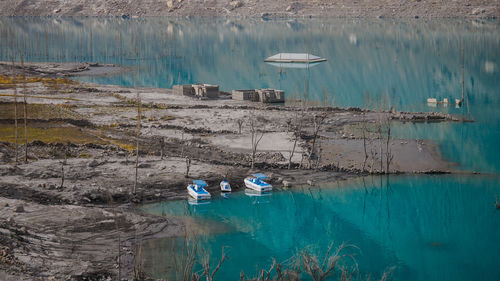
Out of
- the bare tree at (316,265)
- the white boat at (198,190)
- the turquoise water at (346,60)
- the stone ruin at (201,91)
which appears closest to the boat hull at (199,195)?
the white boat at (198,190)

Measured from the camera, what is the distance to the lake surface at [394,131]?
30.8 m

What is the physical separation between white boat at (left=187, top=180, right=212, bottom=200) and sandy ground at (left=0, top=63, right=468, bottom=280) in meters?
0.74

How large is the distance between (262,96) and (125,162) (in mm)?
25436

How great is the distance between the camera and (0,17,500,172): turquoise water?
196 ft

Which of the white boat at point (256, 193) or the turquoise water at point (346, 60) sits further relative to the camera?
the turquoise water at point (346, 60)

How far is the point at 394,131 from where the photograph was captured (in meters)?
51.3

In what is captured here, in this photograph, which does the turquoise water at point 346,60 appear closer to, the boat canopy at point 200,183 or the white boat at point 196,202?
the boat canopy at point 200,183

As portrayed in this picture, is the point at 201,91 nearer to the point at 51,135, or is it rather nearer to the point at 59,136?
the point at 59,136

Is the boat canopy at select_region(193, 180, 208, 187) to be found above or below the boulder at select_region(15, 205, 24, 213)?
Result: below

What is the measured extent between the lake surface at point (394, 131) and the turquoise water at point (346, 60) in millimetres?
240

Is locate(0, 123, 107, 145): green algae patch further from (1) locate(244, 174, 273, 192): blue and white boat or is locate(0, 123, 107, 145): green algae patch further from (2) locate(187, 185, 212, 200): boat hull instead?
(1) locate(244, 174, 273, 192): blue and white boat

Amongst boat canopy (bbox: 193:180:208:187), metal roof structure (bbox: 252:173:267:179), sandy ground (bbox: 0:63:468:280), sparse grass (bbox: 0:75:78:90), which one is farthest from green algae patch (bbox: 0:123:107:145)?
sparse grass (bbox: 0:75:78:90)

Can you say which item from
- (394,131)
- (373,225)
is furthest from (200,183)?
(394,131)

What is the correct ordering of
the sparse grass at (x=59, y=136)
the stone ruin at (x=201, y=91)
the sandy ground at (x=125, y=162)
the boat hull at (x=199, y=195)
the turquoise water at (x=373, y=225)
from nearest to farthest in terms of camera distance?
the sandy ground at (x=125, y=162)
the turquoise water at (x=373, y=225)
the boat hull at (x=199, y=195)
the sparse grass at (x=59, y=136)
the stone ruin at (x=201, y=91)
